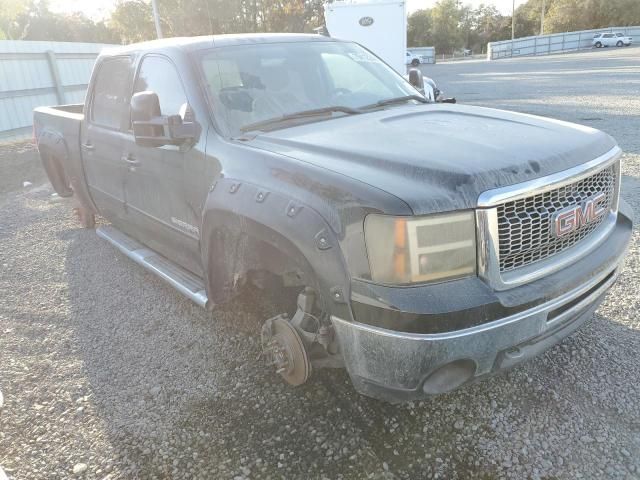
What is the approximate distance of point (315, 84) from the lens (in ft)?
10.8

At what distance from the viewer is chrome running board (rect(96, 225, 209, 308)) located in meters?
3.17

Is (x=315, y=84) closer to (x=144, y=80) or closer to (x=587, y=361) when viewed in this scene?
(x=144, y=80)

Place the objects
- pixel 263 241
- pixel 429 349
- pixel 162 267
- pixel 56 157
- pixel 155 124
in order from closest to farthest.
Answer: pixel 429 349, pixel 263 241, pixel 155 124, pixel 162 267, pixel 56 157

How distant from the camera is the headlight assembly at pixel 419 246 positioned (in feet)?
6.30

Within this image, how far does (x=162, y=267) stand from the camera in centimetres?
365

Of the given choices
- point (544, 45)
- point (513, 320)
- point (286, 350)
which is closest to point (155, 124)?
point (286, 350)

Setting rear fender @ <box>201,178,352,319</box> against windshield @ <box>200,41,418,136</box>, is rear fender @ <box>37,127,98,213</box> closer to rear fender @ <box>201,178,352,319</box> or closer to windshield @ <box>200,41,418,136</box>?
windshield @ <box>200,41,418,136</box>

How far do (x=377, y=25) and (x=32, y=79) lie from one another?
1004cm

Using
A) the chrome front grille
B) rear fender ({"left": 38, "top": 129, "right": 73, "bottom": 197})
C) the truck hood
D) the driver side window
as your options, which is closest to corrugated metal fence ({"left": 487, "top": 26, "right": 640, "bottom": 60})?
rear fender ({"left": 38, "top": 129, "right": 73, "bottom": 197})

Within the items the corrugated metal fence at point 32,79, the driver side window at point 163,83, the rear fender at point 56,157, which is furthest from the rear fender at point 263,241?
the corrugated metal fence at point 32,79

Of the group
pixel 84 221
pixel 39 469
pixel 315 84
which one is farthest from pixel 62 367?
pixel 84 221

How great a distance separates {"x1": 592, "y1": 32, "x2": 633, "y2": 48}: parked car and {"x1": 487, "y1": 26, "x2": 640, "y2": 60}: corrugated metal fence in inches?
60.7

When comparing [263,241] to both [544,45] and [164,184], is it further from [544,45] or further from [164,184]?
[544,45]

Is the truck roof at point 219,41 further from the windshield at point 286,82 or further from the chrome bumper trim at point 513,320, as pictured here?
the chrome bumper trim at point 513,320
